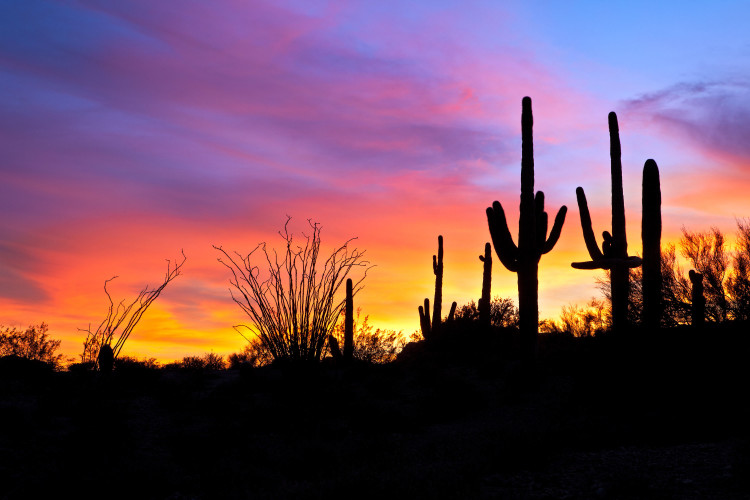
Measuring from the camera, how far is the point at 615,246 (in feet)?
53.8

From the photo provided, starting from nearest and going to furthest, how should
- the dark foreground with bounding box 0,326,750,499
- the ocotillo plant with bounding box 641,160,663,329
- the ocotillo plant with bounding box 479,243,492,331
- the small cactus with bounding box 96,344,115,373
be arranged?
the dark foreground with bounding box 0,326,750,499 → the small cactus with bounding box 96,344,115,373 → the ocotillo plant with bounding box 641,160,663,329 → the ocotillo plant with bounding box 479,243,492,331

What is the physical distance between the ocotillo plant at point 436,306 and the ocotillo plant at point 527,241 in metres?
9.67

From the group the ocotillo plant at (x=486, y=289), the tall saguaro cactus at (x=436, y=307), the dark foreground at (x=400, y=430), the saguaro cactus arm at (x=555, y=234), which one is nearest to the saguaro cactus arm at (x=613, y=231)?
the saguaro cactus arm at (x=555, y=234)

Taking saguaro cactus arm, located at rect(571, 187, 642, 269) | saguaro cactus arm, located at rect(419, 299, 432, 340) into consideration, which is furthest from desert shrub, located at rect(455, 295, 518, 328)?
saguaro cactus arm, located at rect(571, 187, 642, 269)

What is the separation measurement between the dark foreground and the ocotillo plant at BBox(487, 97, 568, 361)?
1188mm

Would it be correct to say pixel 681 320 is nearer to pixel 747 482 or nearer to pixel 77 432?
pixel 747 482

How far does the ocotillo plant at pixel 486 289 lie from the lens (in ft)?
79.5

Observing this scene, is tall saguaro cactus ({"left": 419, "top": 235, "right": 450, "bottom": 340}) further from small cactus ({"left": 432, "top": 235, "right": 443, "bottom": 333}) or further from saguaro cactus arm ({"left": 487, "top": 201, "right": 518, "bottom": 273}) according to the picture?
saguaro cactus arm ({"left": 487, "top": 201, "right": 518, "bottom": 273})

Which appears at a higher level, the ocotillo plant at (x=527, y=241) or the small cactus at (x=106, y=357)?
the ocotillo plant at (x=527, y=241)

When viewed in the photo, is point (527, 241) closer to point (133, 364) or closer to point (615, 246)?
point (615, 246)

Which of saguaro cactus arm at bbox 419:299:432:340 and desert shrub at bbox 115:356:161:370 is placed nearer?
desert shrub at bbox 115:356:161:370

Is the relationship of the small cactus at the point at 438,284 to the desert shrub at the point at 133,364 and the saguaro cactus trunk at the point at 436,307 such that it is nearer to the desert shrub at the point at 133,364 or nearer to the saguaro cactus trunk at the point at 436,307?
the saguaro cactus trunk at the point at 436,307

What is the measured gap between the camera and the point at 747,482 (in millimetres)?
7223

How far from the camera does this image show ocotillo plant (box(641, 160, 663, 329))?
14969 millimetres
